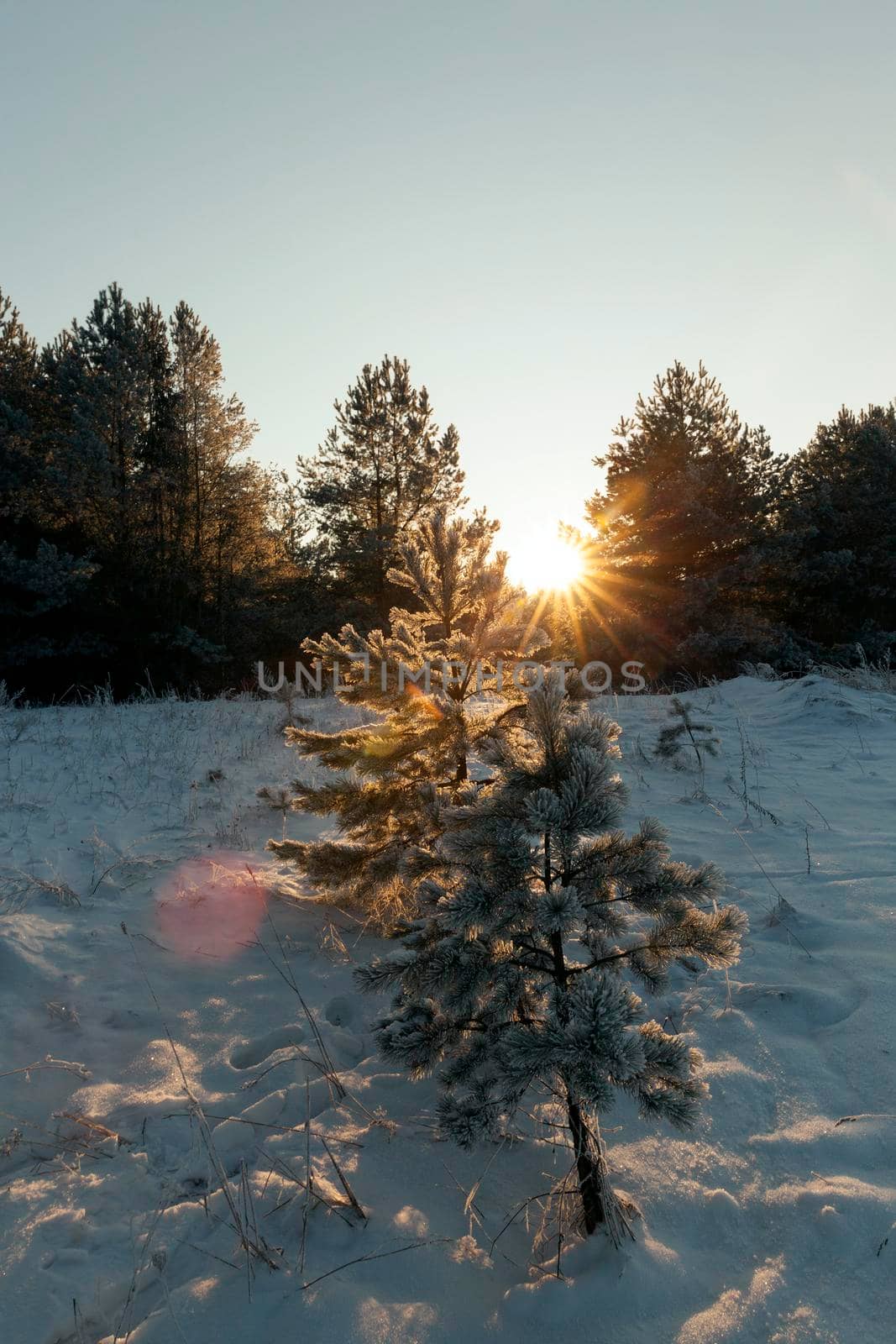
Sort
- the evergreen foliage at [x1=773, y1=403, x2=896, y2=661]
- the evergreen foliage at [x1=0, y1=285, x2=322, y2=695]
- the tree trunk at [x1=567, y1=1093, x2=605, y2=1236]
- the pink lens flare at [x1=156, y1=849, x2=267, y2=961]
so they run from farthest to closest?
the evergreen foliage at [x1=773, y1=403, x2=896, y2=661]
the evergreen foliage at [x1=0, y1=285, x2=322, y2=695]
the pink lens flare at [x1=156, y1=849, x2=267, y2=961]
the tree trunk at [x1=567, y1=1093, x2=605, y2=1236]

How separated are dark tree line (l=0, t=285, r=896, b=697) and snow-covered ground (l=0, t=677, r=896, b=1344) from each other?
1612 cm

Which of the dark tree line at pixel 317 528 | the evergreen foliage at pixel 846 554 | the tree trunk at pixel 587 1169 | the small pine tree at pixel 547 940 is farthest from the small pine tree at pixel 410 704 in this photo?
the evergreen foliage at pixel 846 554

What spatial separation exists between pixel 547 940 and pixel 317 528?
25465mm

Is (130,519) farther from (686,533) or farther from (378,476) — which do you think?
(686,533)

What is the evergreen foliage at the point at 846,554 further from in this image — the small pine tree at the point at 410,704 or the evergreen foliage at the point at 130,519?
the small pine tree at the point at 410,704

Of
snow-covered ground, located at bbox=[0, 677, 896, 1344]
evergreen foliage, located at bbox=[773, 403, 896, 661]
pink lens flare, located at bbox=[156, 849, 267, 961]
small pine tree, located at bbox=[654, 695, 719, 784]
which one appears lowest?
snow-covered ground, located at bbox=[0, 677, 896, 1344]

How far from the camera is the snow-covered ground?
1642mm

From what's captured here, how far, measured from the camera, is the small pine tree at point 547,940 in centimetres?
169

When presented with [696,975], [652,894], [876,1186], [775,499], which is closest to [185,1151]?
[652,894]

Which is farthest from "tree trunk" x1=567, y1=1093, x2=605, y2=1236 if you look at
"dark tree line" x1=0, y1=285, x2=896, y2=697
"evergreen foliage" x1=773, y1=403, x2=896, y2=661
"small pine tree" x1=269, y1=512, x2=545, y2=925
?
"evergreen foliage" x1=773, y1=403, x2=896, y2=661

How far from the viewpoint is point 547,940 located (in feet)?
6.61

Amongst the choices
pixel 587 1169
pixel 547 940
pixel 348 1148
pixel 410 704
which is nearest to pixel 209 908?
pixel 410 704

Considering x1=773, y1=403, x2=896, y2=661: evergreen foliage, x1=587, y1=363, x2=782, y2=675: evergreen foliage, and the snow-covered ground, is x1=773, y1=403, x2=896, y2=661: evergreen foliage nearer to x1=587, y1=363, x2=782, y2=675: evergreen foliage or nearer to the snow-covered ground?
x1=587, y1=363, x2=782, y2=675: evergreen foliage

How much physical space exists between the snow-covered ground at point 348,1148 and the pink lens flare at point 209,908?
0.02m
